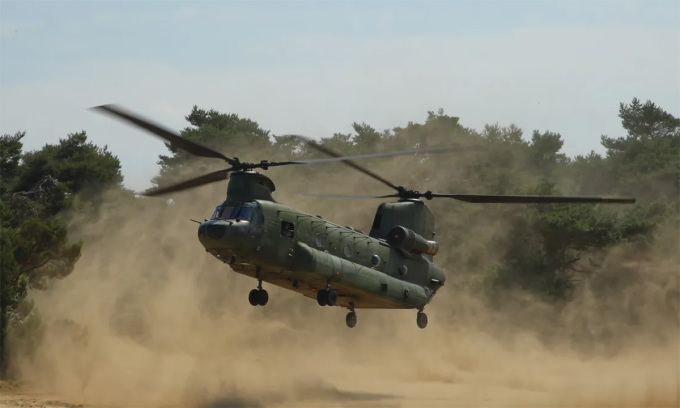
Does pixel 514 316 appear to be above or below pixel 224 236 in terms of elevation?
above

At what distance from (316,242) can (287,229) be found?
3.42 feet

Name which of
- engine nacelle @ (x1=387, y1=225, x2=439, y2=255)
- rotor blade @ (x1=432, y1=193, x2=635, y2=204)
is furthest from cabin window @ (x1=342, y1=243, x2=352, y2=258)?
rotor blade @ (x1=432, y1=193, x2=635, y2=204)

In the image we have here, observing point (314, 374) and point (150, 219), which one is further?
point (150, 219)

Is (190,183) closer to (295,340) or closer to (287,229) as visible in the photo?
(287,229)

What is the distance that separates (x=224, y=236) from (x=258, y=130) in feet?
151

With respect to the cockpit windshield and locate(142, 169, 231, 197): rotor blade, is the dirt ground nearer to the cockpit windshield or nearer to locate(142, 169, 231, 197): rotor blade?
the cockpit windshield

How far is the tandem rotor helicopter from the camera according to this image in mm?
21938

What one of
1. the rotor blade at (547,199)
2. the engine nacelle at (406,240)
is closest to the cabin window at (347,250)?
the engine nacelle at (406,240)

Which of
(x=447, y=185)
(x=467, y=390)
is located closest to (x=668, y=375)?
(x=467, y=390)

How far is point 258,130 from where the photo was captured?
6725 cm

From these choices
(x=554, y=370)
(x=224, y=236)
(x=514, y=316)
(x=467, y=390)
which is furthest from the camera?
(x=514, y=316)

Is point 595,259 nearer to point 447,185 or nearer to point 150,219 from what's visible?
point 447,185

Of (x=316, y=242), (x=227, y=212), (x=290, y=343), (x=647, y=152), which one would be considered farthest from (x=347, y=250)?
(x=647, y=152)

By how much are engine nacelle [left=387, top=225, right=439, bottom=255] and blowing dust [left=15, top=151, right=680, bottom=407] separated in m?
6.83
